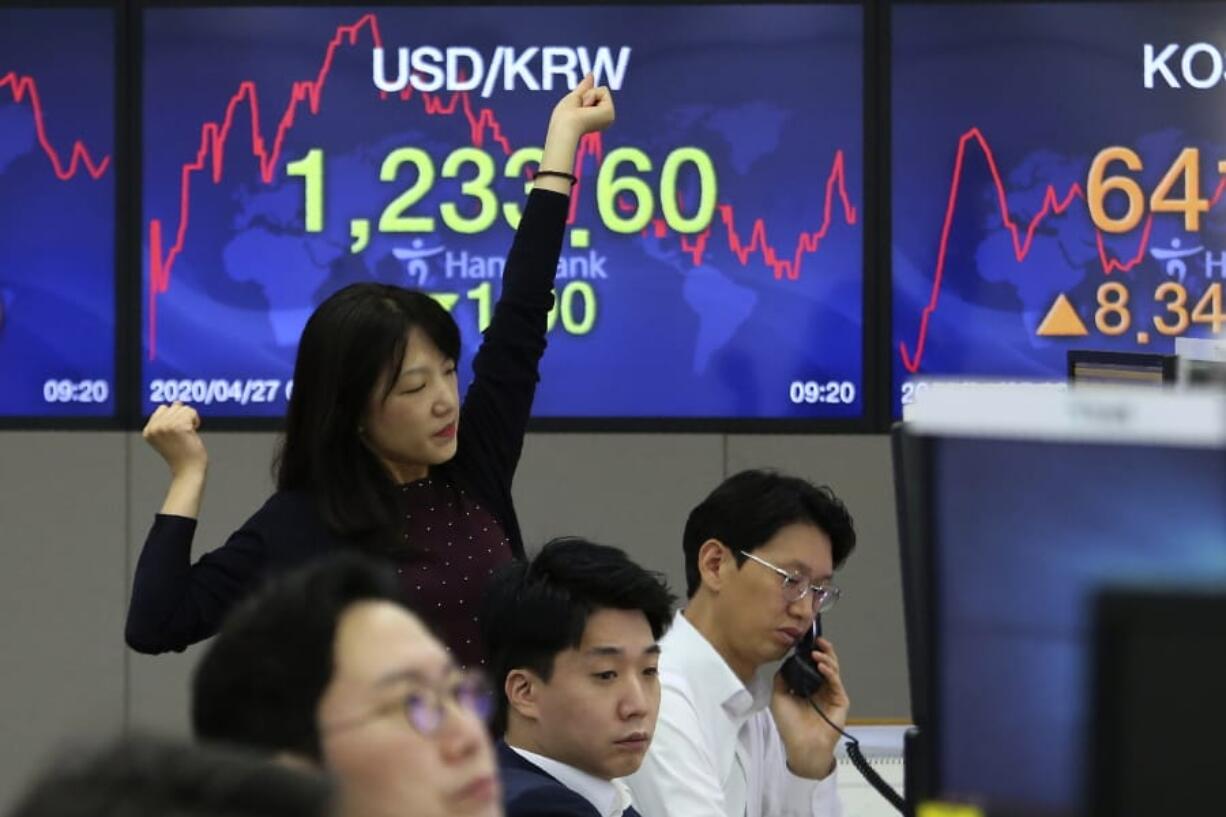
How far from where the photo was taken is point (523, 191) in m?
4.29

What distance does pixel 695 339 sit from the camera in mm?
4293

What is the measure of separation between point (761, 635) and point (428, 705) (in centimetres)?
154

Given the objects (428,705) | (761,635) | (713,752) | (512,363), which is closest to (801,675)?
(761,635)

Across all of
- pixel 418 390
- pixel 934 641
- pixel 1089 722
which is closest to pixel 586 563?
pixel 418 390

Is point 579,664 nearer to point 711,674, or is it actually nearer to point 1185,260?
point 711,674

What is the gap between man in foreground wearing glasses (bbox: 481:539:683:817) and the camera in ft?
7.08

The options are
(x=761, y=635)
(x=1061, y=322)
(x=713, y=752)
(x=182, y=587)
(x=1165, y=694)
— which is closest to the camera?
(x=1165, y=694)

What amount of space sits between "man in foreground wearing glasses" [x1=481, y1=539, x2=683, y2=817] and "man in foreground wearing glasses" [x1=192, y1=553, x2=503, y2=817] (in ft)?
2.98

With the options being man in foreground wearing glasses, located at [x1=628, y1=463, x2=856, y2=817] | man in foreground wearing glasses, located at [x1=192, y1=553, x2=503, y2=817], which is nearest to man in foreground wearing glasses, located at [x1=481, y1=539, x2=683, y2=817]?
man in foreground wearing glasses, located at [x1=628, y1=463, x2=856, y2=817]

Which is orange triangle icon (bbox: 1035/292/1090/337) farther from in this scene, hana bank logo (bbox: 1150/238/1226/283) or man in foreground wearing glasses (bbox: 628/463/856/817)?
man in foreground wearing glasses (bbox: 628/463/856/817)

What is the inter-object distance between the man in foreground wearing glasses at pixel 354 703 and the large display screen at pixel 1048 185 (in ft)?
10.3

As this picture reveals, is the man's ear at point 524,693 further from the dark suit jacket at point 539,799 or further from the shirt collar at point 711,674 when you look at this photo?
the shirt collar at point 711,674

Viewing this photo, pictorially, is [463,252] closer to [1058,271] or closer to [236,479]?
[236,479]

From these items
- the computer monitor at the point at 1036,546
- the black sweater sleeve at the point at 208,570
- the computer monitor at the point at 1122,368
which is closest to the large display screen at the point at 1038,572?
the computer monitor at the point at 1036,546
